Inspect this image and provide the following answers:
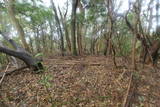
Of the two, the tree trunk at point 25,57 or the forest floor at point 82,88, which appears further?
the tree trunk at point 25,57

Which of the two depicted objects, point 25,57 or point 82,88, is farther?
point 25,57

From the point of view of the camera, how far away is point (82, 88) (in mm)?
3779

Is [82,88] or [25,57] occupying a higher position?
[25,57]

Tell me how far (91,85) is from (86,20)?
569 centimetres

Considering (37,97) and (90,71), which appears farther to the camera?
(90,71)

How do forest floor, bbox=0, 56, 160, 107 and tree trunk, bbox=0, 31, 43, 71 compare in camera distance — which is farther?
tree trunk, bbox=0, 31, 43, 71

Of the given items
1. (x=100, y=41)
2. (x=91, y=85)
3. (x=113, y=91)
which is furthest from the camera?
(x=100, y=41)

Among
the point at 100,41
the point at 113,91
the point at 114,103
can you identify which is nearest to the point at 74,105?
the point at 114,103

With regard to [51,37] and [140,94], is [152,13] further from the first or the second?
[51,37]

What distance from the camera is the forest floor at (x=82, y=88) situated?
3.21 m

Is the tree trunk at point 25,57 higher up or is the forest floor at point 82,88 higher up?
the tree trunk at point 25,57

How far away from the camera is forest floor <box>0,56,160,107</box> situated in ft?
10.5

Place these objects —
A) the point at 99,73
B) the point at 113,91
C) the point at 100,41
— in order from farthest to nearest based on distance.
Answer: the point at 100,41
the point at 99,73
the point at 113,91

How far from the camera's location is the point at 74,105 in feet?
10.2
